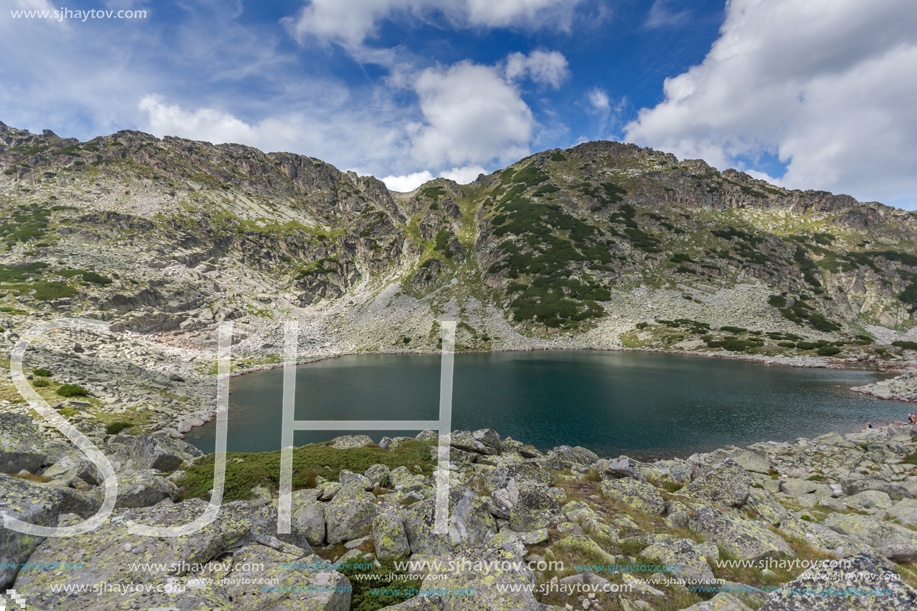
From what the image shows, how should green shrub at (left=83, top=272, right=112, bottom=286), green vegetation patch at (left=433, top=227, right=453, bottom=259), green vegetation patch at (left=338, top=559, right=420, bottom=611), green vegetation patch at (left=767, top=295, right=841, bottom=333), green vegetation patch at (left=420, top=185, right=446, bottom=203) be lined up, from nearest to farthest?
green vegetation patch at (left=338, top=559, right=420, bottom=611)
green shrub at (left=83, top=272, right=112, bottom=286)
green vegetation patch at (left=767, top=295, right=841, bottom=333)
green vegetation patch at (left=433, top=227, right=453, bottom=259)
green vegetation patch at (left=420, top=185, right=446, bottom=203)

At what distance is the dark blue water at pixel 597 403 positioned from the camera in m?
32.1

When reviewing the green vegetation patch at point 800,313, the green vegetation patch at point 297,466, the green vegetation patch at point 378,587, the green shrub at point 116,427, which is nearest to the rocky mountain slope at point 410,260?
the green vegetation patch at point 800,313

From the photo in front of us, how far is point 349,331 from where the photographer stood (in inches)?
4294

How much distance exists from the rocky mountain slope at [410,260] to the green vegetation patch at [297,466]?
31700 millimetres

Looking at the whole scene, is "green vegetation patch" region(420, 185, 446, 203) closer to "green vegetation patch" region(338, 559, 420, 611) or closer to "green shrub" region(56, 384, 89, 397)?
"green shrub" region(56, 384, 89, 397)

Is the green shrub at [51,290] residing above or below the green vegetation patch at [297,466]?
above

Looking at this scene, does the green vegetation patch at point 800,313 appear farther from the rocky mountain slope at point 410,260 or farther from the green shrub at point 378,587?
the green shrub at point 378,587

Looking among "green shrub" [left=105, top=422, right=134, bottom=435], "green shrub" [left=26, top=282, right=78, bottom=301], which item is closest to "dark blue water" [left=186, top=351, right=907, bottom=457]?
"green shrub" [left=105, top=422, right=134, bottom=435]

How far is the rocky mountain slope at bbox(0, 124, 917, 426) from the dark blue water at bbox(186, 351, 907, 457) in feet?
40.8

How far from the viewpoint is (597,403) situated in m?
41.9

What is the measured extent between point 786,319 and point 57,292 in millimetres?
181712

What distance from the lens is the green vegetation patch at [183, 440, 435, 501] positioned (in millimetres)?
11664

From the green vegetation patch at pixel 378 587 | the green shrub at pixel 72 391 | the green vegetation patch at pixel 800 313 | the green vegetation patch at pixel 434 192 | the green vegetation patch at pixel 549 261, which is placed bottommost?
the green shrub at pixel 72 391

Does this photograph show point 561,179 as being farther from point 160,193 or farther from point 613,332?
point 160,193
